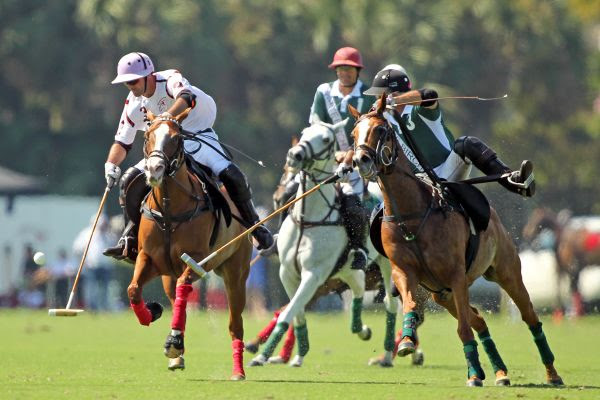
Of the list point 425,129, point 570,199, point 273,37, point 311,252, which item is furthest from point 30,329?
point 273,37

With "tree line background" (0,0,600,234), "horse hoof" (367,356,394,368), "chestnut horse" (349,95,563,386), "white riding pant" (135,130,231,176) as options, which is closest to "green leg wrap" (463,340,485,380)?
"chestnut horse" (349,95,563,386)

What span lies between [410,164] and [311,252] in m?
2.70

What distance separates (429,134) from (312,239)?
220 cm

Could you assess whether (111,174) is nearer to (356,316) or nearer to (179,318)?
(179,318)

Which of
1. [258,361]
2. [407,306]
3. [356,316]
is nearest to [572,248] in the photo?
[356,316]

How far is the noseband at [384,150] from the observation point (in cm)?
1230

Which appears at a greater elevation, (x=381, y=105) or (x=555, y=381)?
(x=381, y=105)

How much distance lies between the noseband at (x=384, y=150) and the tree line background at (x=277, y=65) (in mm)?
29308

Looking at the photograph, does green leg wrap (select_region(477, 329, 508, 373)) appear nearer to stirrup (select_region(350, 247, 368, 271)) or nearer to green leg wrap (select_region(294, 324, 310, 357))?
stirrup (select_region(350, 247, 368, 271))

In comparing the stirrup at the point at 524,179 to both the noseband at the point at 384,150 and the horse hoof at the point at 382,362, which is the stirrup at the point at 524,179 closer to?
the noseband at the point at 384,150

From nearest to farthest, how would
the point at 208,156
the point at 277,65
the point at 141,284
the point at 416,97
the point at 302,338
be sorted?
1. the point at 416,97
2. the point at 141,284
3. the point at 208,156
4. the point at 302,338
5. the point at 277,65

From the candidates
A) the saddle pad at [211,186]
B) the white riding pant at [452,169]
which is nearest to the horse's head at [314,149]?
the saddle pad at [211,186]

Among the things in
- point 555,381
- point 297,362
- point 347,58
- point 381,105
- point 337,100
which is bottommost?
point 555,381

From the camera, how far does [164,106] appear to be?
46.4ft
